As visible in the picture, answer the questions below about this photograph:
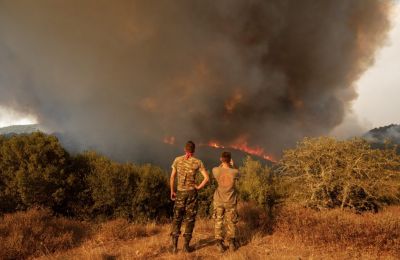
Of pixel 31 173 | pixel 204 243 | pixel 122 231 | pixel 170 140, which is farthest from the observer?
pixel 170 140

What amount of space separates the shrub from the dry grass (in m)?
8.76

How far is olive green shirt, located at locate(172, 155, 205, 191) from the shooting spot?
765 cm

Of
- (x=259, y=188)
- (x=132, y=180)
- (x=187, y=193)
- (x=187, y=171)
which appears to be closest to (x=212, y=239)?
(x=187, y=193)

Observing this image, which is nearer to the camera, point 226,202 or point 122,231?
point 226,202

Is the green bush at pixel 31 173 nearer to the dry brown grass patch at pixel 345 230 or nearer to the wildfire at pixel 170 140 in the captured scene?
the dry brown grass patch at pixel 345 230

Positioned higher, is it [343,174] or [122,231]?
[343,174]

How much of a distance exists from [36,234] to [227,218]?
5.72 metres

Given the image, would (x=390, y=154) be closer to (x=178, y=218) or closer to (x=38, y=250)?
(x=178, y=218)

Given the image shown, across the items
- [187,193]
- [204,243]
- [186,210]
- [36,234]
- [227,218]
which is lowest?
[204,243]

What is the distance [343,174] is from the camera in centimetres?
1143

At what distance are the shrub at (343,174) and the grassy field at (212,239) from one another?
1.64m

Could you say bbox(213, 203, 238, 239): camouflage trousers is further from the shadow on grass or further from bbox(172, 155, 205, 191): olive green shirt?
bbox(172, 155, 205, 191): olive green shirt

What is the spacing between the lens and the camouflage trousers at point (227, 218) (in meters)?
7.78

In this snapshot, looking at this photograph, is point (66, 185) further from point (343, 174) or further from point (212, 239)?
point (343, 174)
